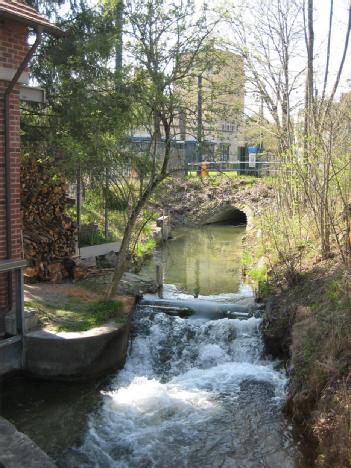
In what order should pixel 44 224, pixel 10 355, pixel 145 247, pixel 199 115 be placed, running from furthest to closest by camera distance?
pixel 145 247
pixel 44 224
pixel 199 115
pixel 10 355

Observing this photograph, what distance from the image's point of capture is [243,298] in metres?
11.3

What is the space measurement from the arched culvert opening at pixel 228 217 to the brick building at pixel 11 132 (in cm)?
1795

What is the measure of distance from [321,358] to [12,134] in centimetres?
488

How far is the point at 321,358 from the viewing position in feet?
18.9

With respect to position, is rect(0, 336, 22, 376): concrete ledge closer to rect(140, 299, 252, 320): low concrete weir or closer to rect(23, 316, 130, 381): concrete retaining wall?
rect(23, 316, 130, 381): concrete retaining wall

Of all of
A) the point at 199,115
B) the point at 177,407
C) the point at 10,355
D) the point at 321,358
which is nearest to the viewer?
the point at 321,358

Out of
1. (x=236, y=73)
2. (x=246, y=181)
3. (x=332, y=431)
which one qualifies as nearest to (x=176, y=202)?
(x=246, y=181)

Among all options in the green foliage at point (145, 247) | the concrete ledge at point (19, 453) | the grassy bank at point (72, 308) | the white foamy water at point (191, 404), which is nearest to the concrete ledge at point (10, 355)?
the grassy bank at point (72, 308)

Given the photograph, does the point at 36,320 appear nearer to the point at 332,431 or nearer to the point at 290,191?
the point at 332,431

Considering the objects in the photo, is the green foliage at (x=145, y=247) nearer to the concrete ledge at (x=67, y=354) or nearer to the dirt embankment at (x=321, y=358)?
the dirt embankment at (x=321, y=358)

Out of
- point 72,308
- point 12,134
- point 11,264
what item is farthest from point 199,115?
point 11,264

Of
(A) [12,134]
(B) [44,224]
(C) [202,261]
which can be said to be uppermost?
(A) [12,134]

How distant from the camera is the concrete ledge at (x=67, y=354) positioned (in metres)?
6.98

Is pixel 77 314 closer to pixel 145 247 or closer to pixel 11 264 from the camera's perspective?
pixel 11 264
